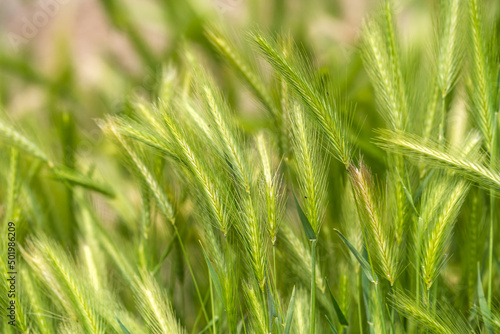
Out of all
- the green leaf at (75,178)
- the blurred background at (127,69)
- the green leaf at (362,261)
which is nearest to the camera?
the green leaf at (362,261)

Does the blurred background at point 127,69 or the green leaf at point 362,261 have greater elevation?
the blurred background at point 127,69

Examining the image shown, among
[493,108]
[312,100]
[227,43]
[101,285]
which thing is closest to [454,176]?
[493,108]

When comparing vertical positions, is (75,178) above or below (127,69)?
below

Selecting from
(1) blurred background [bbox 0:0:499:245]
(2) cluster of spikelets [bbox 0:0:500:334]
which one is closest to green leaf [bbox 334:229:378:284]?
(2) cluster of spikelets [bbox 0:0:500:334]

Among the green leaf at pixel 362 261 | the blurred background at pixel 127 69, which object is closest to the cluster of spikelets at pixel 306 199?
the green leaf at pixel 362 261

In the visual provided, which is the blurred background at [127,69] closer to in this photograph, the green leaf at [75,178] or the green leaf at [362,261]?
the green leaf at [75,178]

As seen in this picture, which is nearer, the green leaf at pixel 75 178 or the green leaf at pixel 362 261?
the green leaf at pixel 362 261

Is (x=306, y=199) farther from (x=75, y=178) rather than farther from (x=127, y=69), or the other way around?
(x=127, y=69)

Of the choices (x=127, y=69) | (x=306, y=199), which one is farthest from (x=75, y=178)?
(x=127, y=69)
